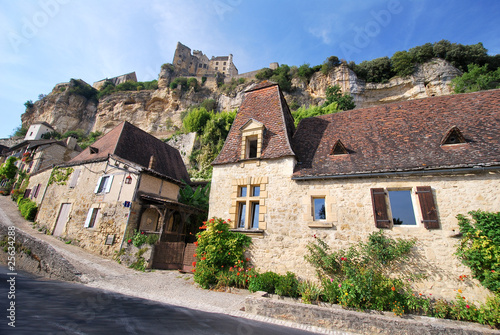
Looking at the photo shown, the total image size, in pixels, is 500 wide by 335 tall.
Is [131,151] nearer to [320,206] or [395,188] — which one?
[320,206]

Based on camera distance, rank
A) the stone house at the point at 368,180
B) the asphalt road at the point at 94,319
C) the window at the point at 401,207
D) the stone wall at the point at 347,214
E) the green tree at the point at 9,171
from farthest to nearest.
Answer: the green tree at the point at 9,171 < the window at the point at 401,207 < the stone house at the point at 368,180 < the stone wall at the point at 347,214 < the asphalt road at the point at 94,319

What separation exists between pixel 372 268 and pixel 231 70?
262 feet

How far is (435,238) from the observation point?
6.60m

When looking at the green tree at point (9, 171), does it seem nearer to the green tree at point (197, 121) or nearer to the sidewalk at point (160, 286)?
the green tree at point (197, 121)

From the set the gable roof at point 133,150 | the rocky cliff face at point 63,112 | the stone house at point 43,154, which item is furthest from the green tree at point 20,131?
the gable roof at point 133,150

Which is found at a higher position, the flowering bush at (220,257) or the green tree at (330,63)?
the green tree at (330,63)

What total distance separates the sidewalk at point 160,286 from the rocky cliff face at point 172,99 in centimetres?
3171

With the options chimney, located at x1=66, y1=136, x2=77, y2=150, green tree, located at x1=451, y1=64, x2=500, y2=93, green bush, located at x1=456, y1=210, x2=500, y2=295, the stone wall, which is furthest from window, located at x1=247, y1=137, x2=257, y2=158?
chimney, located at x1=66, y1=136, x2=77, y2=150

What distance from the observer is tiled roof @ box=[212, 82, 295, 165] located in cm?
977

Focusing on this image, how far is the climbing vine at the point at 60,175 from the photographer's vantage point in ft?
51.8

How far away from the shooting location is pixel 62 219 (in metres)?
14.5

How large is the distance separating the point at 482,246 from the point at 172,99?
1897 inches

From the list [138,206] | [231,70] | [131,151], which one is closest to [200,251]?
[138,206]

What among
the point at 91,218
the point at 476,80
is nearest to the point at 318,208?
the point at 91,218
